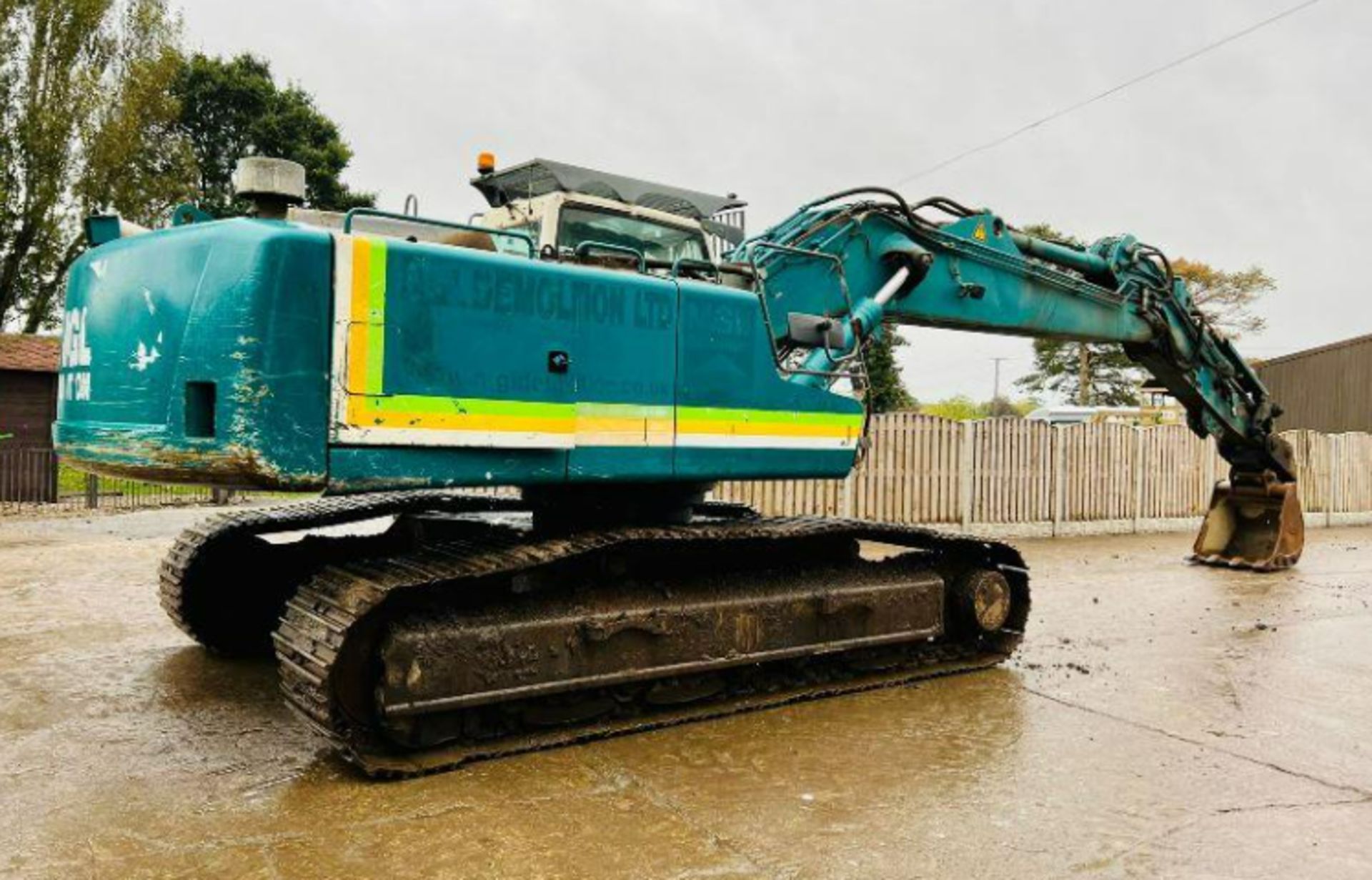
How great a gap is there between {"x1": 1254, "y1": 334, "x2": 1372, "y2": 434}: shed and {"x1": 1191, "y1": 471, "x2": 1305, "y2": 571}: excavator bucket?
16.3 metres

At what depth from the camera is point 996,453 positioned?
13.4m

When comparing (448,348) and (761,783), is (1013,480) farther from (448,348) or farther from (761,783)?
(448,348)

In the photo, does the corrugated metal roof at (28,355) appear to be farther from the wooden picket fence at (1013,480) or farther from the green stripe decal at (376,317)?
the green stripe decal at (376,317)

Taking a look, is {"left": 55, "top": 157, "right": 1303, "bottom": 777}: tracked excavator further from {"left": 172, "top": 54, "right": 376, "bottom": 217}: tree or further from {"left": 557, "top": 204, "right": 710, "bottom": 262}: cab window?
{"left": 172, "top": 54, "right": 376, "bottom": 217}: tree

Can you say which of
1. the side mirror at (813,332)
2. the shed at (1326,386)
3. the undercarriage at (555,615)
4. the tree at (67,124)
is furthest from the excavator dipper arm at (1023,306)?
the tree at (67,124)

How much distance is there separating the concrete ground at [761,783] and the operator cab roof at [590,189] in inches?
103

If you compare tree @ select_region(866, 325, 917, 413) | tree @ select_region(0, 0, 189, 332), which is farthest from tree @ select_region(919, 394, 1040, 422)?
tree @ select_region(0, 0, 189, 332)

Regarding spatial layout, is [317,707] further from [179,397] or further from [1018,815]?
[1018,815]

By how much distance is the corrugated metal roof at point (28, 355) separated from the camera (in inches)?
700

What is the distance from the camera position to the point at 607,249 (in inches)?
196

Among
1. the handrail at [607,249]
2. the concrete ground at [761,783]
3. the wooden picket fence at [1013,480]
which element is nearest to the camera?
the concrete ground at [761,783]

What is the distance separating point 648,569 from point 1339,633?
17.4ft

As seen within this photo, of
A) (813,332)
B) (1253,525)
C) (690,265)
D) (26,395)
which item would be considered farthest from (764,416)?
(26,395)

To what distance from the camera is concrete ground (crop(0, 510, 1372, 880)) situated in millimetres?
3387
